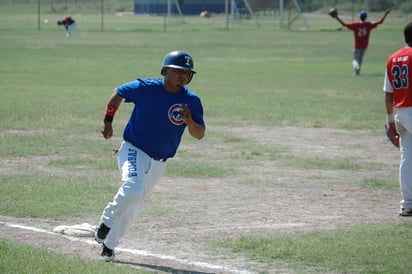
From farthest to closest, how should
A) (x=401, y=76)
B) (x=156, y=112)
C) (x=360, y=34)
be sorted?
(x=360, y=34)
(x=401, y=76)
(x=156, y=112)

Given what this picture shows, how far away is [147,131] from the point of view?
28.2 ft

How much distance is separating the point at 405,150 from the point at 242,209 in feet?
6.83

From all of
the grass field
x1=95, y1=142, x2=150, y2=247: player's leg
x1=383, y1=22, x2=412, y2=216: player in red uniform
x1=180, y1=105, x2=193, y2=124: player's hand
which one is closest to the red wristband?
x1=95, y1=142, x2=150, y2=247: player's leg

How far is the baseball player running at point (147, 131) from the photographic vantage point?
8.42 m

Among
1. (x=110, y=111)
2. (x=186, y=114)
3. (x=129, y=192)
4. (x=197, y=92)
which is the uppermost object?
(x=186, y=114)

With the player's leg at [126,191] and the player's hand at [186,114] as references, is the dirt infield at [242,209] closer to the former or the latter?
the player's leg at [126,191]

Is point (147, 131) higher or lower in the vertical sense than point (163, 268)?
higher

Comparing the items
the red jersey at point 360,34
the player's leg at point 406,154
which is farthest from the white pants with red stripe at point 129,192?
the red jersey at point 360,34

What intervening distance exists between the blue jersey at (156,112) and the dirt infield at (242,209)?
106 centimetres

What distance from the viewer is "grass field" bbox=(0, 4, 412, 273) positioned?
9.15 meters

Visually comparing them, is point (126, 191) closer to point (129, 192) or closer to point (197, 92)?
point (129, 192)

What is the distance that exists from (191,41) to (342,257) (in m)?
45.6

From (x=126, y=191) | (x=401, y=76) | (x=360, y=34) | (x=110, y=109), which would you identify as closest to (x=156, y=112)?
(x=110, y=109)

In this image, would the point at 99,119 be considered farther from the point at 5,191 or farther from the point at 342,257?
the point at 342,257
